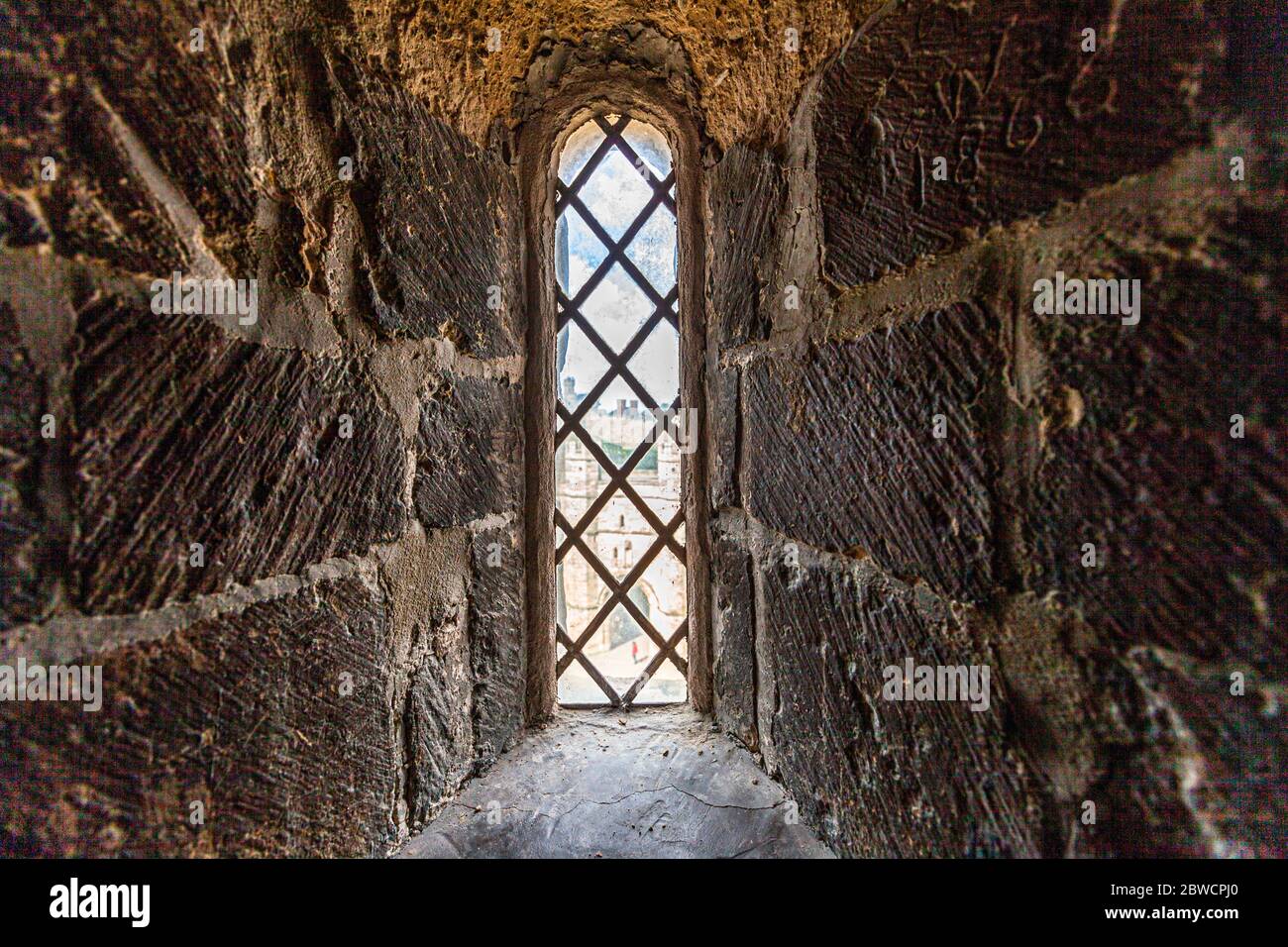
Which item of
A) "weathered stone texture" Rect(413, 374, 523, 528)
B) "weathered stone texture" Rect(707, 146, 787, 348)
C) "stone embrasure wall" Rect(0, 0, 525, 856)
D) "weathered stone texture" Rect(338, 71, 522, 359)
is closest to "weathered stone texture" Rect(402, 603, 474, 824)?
"stone embrasure wall" Rect(0, 0, 525, 856)

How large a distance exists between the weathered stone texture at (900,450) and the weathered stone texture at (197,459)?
0.47 metres

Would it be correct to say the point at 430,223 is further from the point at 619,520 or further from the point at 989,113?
the point at 619,520

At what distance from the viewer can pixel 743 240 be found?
32.7 inches

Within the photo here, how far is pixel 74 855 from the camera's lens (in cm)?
37

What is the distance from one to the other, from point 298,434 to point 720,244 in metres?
0.65

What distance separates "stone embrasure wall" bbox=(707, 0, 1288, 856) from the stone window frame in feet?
1.01

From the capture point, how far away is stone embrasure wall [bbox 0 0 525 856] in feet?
1.15

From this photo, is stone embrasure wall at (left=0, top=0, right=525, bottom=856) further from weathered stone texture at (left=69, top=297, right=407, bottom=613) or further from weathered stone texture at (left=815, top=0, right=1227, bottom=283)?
weathered stone texture at (left=815, top=0, right=1227, bottom=283)

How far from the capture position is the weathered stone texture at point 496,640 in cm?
84

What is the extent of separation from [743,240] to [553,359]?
0.38 metres

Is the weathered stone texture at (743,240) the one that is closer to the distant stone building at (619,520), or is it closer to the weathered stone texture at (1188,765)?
the distant stone building at (619,520)

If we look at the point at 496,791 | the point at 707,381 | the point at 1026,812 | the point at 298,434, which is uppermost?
the point at 707,381
